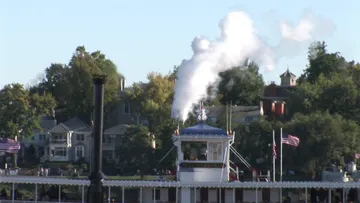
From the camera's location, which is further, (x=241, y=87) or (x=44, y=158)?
(x=241, y=87)

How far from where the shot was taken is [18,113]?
329 feet

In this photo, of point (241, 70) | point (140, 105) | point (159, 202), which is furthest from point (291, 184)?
point (241, 70)

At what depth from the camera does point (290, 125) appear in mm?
86750

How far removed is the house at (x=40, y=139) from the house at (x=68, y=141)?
145 centimetres

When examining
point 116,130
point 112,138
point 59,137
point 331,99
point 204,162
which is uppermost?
point 331,99

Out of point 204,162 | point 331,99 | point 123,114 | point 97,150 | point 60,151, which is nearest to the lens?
point 97,150

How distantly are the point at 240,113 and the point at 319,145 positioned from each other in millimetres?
21871

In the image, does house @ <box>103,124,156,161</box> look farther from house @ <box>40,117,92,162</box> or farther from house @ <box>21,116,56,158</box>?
house @ <box>21,116,56,158</box>

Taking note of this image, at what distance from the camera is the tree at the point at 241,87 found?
10881cm

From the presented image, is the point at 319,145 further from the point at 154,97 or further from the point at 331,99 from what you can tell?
the point at 154,97

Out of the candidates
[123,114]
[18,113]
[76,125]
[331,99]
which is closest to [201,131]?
[331,99]

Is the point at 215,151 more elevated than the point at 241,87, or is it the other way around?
the point at 241,87

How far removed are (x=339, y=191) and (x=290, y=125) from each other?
1365 inches

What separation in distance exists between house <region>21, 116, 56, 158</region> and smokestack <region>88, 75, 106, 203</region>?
6380cm
